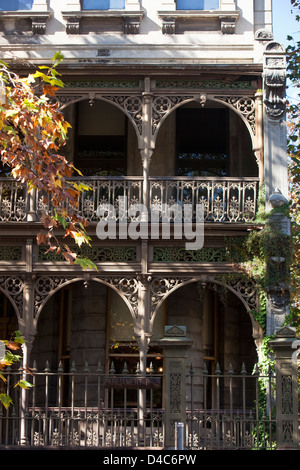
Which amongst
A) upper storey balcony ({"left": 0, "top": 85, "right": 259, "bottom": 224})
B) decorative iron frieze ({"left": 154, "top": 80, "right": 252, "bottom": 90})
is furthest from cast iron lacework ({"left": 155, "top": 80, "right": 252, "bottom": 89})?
upper storey balcony ({"left": 0, "top": 85, "right": 259, "bottom": 224})

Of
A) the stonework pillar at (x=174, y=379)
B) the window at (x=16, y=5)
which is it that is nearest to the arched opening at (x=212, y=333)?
the stonework pillar at (x=174, y=379)

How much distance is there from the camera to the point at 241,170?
58.9 ft

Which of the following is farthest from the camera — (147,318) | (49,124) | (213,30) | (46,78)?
(213,30)

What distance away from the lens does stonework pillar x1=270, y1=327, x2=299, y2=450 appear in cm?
1171

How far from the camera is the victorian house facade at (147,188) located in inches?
623

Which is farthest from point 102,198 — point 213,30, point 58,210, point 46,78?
point 46,78

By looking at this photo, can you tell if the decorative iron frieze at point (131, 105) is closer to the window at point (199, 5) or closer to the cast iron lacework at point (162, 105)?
the cast iron lacework at point (162, 105)

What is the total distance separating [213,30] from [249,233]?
4442 millimetres

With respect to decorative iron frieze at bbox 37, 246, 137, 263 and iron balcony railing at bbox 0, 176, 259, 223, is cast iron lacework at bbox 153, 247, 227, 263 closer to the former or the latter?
decorative iron frieze at bbox 37, 246, 137, 263

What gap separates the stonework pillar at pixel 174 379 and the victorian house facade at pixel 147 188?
2.17 m

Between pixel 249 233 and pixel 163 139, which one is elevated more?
pixel 163 139

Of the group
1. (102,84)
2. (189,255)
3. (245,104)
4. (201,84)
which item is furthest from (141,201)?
(245,104)
